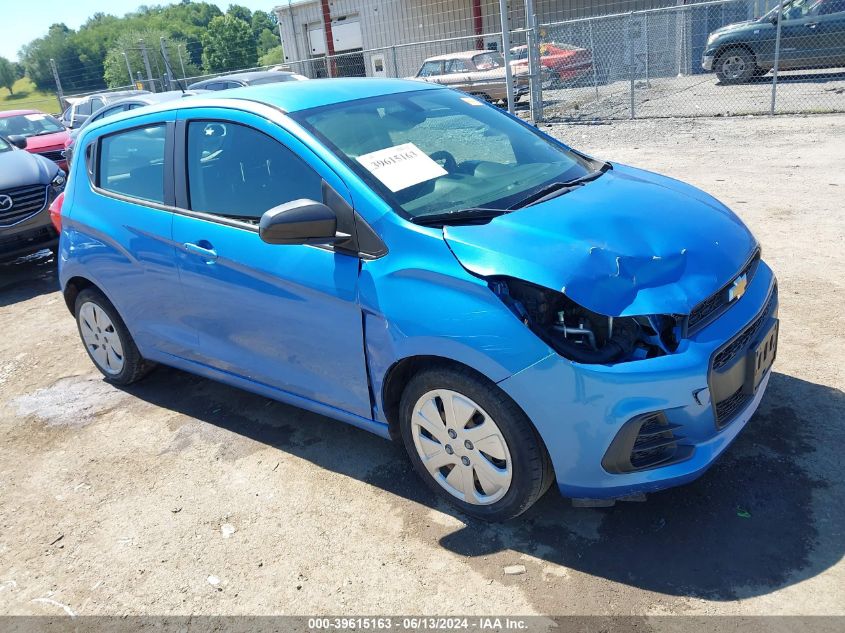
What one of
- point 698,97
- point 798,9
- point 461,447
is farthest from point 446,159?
point 798,9

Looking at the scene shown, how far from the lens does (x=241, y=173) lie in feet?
11.8

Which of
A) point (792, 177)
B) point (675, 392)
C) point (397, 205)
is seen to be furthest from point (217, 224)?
point (792, 177)

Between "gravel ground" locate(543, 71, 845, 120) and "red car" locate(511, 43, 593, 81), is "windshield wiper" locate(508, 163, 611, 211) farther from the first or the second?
"red car" locate(511, 43, 593, 81)

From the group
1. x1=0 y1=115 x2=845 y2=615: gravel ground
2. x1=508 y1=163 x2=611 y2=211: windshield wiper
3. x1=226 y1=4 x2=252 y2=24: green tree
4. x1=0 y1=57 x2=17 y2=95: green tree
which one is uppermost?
x1=226 y1=4 x2=252 y2=24: green tree

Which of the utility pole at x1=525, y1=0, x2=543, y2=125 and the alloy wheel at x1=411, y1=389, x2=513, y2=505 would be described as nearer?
the alloy wheel at x1=411, y1=389, x2=513, y2=505

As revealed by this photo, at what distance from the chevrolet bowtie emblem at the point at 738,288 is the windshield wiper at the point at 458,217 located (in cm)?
98

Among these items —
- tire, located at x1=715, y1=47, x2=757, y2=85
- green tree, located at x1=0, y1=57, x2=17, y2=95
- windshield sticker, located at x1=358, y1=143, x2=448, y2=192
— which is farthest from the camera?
green tree, located at x1=0, y1=57, x2=17, y2=95

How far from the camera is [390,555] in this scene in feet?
9.76

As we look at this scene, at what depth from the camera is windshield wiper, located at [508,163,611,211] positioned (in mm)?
3205

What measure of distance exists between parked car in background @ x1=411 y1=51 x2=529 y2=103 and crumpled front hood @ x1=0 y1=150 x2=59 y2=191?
364 inches

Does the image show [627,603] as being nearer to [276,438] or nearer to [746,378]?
[746,378]

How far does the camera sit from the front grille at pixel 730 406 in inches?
108

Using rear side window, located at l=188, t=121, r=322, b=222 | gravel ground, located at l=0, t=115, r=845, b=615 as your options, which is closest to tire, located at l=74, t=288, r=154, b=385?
gravel ground, located at l=0, t=115, r=845, b=615

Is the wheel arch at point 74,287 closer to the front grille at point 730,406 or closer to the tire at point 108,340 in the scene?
the tire at point 108,340
